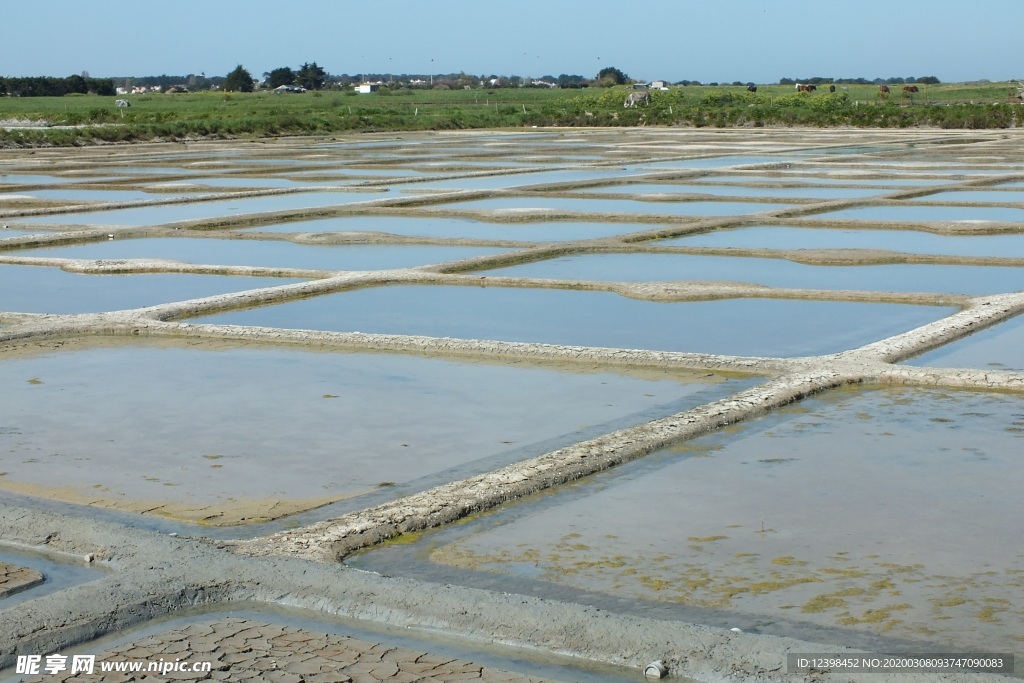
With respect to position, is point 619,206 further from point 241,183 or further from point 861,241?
point 241,183

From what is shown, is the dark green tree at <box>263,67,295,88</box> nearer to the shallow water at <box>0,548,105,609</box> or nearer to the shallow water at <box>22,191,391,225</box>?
the shallow water at <box>22,191,391,225</box>

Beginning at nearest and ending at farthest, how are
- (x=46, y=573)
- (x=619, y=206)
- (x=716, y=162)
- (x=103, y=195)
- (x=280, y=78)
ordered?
1. (x=46, y=573)
2. (x=619, y=206)
3. (x=103, y=195)
4. (x=716, y=162)
5. (x=280, y=78)

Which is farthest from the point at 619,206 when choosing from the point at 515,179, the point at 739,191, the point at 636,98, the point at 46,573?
the point at 636,98

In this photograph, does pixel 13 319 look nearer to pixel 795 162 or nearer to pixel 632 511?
pixel 632 511

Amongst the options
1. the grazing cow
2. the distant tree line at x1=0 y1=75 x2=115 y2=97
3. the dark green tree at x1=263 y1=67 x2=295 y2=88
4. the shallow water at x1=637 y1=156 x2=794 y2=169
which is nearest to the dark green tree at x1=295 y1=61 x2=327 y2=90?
the dark green tree at x1=263 y1=67 x2=295 y2=88

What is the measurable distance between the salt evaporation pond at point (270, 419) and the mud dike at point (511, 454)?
0.06 ft

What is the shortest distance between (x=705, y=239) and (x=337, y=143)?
22.0 meters

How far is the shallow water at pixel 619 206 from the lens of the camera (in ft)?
42.7

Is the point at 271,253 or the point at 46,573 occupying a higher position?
the point at 46,573

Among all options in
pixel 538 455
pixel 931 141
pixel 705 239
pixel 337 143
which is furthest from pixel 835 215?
pixel 337 143

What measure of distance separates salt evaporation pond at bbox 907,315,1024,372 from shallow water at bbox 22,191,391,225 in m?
7.94

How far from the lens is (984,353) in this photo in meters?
5.96

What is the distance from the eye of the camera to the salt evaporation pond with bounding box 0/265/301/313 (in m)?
7.71

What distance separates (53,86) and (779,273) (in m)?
89.7
